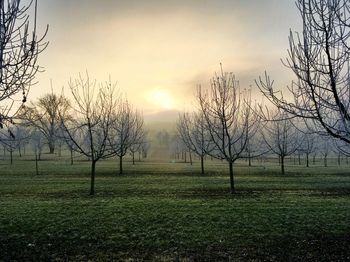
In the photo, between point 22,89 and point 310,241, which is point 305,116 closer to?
point 310,241

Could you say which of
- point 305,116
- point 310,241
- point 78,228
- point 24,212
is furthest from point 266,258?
point 24,212

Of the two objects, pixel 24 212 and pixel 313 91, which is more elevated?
pixel 313 91

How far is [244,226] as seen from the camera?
11844mm

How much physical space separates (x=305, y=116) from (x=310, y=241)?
4.21 metres

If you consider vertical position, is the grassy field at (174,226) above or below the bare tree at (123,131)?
below

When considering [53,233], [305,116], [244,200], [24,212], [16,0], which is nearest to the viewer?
[16,0]

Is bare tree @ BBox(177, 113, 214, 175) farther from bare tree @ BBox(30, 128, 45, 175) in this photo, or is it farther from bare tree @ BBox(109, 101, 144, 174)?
bare tree @ BBox(30, 128, 45, 175)

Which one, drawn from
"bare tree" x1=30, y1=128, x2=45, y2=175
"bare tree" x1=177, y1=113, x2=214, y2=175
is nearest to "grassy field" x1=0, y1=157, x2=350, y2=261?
"bare tree" x1=177, y1=113, x2=214, y2=175

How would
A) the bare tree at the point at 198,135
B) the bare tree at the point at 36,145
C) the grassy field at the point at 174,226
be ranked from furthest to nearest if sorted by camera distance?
1. the bare tree at the point at 36,145
2. the bare tree at the point at 198,135
3. the grassy field at the point at 174,226

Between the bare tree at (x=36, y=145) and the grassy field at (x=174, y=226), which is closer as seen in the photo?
the grassy field at (x=174, y=226)

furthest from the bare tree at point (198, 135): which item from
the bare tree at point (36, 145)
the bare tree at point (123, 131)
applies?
the bare tree at point (36, 145)

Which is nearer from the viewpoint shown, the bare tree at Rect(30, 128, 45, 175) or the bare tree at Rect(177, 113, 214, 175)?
the bare tree at Rect(177, 113, 214, 175)

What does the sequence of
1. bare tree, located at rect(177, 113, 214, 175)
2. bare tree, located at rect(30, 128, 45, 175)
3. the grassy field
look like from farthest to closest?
bare tree, located at rect(30, 128, 45, 175)
bare tree, located at rect(177, 113, 214, 175)
the grassy field

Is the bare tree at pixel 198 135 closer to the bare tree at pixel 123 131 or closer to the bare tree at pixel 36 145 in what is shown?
the bare tree at pixel 123 131
